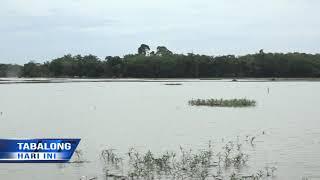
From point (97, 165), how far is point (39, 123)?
16.2 metres

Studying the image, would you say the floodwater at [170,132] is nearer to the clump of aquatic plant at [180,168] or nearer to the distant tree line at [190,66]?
the clump of aquatic plant at [180,168]

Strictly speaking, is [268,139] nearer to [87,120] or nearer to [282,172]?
[282,172]

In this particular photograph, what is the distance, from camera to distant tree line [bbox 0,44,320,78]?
152125 mm

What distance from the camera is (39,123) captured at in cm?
3325
